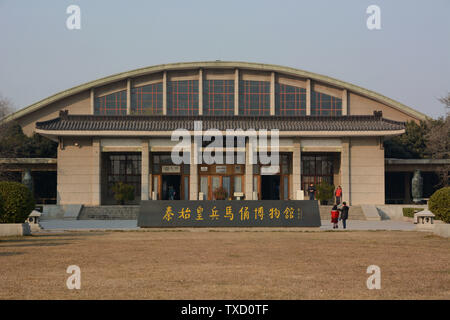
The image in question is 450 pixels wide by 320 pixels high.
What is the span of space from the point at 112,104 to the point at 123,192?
623 inches

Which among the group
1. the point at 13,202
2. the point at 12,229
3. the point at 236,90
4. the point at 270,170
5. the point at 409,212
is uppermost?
the point at 236,90

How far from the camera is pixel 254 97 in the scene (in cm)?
5000

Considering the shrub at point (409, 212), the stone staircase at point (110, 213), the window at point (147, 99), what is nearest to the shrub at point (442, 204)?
the shrub at point (409, 212)

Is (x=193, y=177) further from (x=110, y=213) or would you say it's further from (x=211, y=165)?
(x=110, y=213)

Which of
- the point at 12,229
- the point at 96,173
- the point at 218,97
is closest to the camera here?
the point at 12,229

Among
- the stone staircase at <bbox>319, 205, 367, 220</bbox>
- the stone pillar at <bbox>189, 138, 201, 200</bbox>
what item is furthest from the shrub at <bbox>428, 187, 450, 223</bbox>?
the stone pillar at <bbox>189, 138, 201, 200</bbox>

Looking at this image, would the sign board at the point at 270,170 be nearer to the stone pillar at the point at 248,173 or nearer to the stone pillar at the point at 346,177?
the stone pillar at the point at 248,173

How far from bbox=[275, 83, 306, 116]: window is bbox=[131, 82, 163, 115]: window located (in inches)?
424

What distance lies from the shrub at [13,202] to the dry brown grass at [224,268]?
7.37 feet

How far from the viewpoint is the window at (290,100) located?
163 ft

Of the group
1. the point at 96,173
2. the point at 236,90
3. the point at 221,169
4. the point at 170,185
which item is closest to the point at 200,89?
the point at 236,90

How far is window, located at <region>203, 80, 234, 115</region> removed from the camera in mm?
49125

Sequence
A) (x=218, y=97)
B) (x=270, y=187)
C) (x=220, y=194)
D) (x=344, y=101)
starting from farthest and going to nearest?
(x=344, y=101), (x=218, y=97), (x=270, y=187), (x=220, y=194)

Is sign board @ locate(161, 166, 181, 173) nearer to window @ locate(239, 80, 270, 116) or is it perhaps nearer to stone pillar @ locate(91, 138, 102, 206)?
stone pillar @ locate(91, 138, 102, 206)
